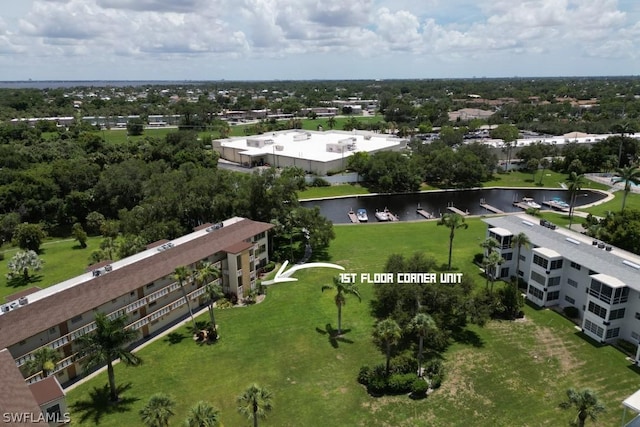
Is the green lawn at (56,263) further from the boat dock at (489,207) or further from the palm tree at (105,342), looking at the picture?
the boat dock at (489,207)

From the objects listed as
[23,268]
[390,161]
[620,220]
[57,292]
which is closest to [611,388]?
[620,220]

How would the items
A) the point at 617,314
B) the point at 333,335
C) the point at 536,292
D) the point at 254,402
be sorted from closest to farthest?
the point at 254,402
the point at 617,314
the point at 333,335
the point at 536,292

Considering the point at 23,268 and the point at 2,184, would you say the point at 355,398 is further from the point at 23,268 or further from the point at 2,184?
the point at 2,184

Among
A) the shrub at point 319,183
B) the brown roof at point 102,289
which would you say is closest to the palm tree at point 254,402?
the brown roof at point 102,289

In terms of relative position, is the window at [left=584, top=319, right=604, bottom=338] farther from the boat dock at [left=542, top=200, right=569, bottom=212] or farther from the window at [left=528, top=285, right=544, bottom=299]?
the boat dock at [left=542, top=200, right=569, bottom=212]

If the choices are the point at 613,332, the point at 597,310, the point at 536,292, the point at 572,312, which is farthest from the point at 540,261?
the point at 613,332

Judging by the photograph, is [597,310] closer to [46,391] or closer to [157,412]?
[157,412]
